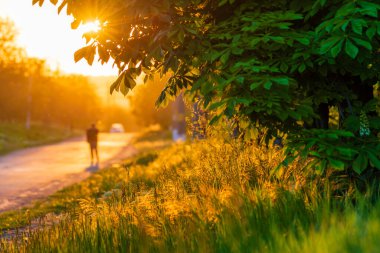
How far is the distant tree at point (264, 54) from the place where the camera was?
202 inches

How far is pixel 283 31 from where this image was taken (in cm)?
572

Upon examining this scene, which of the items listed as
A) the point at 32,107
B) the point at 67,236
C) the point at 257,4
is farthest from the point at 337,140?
the point at 32,107

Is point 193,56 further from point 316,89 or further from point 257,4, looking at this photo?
point 316,89

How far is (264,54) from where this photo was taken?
5.82 meters

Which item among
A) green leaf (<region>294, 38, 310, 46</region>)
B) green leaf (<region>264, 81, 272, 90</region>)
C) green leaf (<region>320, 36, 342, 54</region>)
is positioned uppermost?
green leaf (<region>294, 38, 310, 46</region>)

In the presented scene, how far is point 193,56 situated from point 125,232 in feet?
7.64

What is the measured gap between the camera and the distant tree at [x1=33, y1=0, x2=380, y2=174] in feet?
16.8

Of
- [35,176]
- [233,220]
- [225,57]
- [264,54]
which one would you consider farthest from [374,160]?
[35,176]

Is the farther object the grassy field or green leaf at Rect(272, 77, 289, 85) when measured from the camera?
green leaf at Rect(272, 77, 289, 85)

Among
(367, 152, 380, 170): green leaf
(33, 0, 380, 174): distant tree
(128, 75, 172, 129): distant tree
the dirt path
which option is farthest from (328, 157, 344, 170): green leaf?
(128, 75, 172, 129): distant tree

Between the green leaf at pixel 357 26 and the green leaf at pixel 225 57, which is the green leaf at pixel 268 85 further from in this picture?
the green leaf at pixel 357 26

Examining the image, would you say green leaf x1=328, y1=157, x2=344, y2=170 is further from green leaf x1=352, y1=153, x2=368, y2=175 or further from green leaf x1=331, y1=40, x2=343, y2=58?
green leaf x1=331, y1=40, x2=343, y2=58

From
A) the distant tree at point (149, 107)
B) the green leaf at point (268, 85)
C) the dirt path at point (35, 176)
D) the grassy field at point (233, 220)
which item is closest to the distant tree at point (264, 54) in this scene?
the green leaf at point (268, 85)

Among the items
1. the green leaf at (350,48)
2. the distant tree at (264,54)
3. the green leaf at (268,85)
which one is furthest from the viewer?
the distant tree at (264,54)
